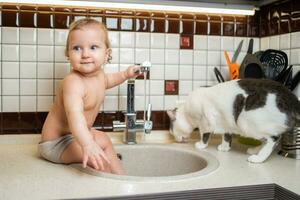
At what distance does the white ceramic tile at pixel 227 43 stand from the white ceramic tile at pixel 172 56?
219mm

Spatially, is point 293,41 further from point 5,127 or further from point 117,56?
point 5,127

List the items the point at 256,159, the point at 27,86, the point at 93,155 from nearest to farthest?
the point at 93,155, the point at 256,159, the point at 27,86

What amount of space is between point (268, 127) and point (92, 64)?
584 millimetres

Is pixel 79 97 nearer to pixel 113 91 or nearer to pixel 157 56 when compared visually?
pixel 113 91

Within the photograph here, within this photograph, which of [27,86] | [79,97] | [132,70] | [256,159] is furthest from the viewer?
[27,86]

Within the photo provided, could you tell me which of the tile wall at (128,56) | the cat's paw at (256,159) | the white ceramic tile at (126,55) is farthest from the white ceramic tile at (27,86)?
the cat's paw at (256,159)

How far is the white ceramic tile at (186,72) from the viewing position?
150 cm

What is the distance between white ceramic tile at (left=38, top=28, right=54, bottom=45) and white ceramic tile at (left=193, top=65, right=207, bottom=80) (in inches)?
24.2

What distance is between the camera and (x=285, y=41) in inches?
56.0

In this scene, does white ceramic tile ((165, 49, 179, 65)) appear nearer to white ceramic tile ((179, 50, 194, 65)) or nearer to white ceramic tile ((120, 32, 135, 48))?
white ceramic tile ((179, 50, 194, 65))

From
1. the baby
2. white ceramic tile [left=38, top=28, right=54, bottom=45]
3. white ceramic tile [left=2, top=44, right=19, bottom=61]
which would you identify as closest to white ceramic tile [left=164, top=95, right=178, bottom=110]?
the baby

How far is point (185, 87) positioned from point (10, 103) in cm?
72

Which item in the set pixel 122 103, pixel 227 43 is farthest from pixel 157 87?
pixel 227 43

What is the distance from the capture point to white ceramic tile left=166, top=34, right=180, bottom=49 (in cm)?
147
